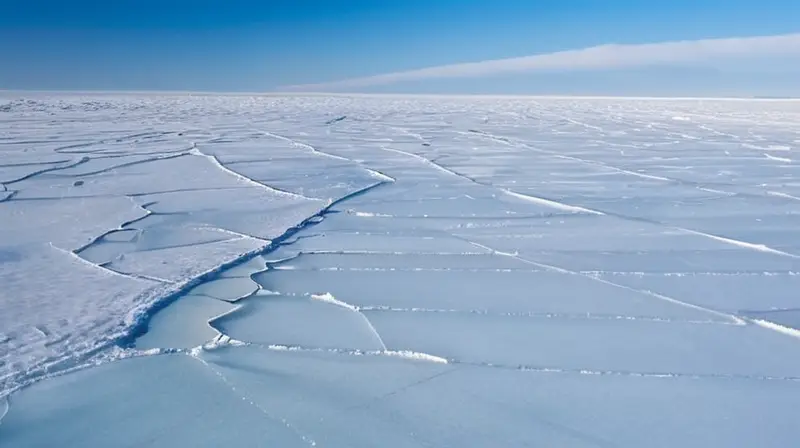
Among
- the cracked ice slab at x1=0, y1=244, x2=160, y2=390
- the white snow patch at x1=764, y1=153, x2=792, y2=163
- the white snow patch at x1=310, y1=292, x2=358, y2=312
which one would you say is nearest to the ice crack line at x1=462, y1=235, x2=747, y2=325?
the white snow patch at x1=310, y1=292, x2=358, y2=312

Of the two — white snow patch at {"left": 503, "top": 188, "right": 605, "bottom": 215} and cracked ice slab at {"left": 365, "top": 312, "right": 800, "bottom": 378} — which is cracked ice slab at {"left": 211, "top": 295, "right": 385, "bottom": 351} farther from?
white snow patch at {"left": 503, "top": 188, "right": 605, "bottom": 215}

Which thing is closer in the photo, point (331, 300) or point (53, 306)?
point (53, 306)

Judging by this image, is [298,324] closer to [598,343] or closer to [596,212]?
[598,343]

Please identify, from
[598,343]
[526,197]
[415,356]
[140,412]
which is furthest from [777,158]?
[140,412]

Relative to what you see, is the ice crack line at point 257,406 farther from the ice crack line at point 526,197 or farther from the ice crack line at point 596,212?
the ice crack line at point 526,197

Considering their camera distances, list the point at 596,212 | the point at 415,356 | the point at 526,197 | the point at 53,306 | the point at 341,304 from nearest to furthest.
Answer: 1. the point at 415,356
2. the point at 53,306
3. the point at 341,304
4. the point at 596,212
5. the point at 526,197

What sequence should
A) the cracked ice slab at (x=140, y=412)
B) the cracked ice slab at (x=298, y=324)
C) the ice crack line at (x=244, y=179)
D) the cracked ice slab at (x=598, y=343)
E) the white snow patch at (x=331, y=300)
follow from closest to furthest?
the cracked ice slab at (x=140, y=412)
the cracked ice slab at (x=598, y=343)
the cracked ice slab at (x=298, y=324)
the white snow patch at (x=331, y=300)
the ice crack line at (x=244, y=179)

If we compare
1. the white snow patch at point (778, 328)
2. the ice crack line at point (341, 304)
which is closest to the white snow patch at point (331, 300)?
the ice crack line at point (341, 304)

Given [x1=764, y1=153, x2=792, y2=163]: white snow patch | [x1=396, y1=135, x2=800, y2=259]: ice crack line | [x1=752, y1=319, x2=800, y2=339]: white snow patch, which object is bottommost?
[x1=752, y1=319, x2=800, y2=339]: white snow patch

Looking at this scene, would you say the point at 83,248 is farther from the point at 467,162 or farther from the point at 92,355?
the point at 467,162
